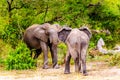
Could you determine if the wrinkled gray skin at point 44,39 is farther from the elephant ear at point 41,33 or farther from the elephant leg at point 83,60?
the elephant leg at point 83,60

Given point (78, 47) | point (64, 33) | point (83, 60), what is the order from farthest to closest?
point (64, 33) < point (78, 47) < point (83, 60)

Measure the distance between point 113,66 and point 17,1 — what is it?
5303 mm

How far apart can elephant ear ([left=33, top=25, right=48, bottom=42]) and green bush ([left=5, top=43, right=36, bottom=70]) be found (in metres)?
0.60

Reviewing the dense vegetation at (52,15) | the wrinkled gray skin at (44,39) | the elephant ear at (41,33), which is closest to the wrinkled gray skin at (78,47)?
the wrinkled gray skin at (44,39)

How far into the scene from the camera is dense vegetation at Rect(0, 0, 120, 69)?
1734 cm

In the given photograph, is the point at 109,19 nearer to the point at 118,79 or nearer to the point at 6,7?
the point at 6,7

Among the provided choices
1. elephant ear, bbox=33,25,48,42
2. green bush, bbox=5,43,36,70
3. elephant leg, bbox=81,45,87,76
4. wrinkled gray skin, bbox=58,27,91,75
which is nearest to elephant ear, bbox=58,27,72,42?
wrinkled gray skin, bbox=58,27,91,75

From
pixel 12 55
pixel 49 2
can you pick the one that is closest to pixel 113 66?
pixel 12 55

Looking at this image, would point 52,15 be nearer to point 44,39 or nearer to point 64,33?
point 44,39

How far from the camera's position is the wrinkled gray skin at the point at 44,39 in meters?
15.3

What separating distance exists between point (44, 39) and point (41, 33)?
0.78 feet

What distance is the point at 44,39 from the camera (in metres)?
15.6

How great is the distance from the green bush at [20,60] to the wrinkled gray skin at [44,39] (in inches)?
20.4

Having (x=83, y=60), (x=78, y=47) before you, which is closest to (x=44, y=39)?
(x=78, y=47)
